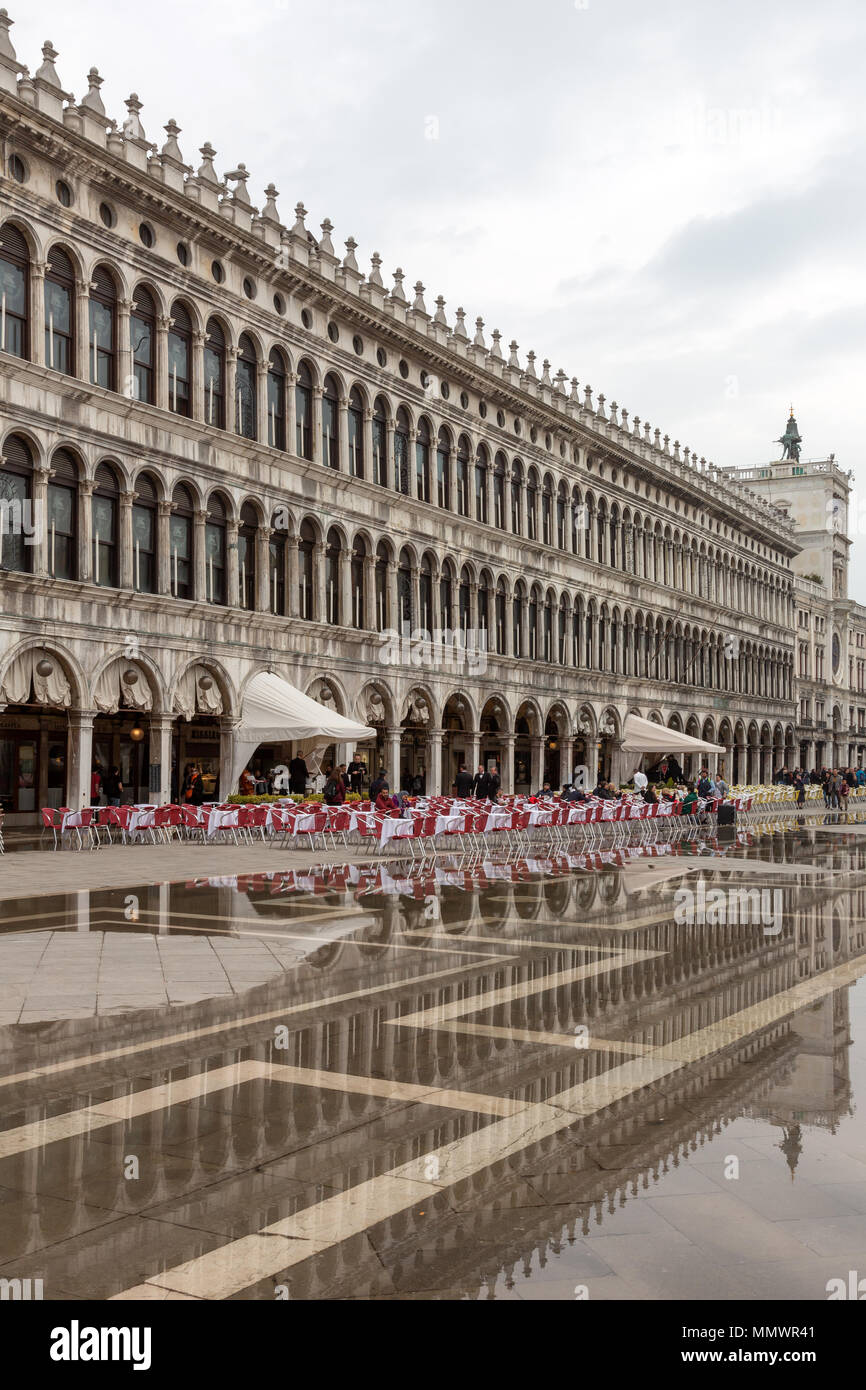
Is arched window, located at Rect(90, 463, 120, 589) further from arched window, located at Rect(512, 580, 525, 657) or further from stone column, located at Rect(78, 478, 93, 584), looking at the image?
arched window, located at Rect(512, 580, 525, 657)

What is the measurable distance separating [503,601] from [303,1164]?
42.7 m

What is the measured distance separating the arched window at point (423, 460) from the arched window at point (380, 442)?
208 centimetres

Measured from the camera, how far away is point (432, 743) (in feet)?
139

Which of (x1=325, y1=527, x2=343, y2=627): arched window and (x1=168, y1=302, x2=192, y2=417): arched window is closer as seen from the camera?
(x1=168, y1=302, x2=192, y2=417): arched window

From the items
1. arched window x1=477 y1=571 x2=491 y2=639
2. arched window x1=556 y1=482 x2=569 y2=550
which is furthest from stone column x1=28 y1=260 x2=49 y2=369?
arched window x1=556 y1=482 x2=569 y2=550

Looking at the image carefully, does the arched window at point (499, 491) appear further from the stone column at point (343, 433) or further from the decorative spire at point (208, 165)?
the decorative spire at point (208, 165)

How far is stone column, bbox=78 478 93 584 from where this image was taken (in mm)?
28553

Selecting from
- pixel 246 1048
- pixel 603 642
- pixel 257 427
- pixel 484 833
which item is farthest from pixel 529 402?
pixel 246 1048

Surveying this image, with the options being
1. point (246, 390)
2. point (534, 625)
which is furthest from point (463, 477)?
point (246, 390)

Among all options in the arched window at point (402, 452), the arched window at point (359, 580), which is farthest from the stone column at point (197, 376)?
the arched window at point (402, 452)

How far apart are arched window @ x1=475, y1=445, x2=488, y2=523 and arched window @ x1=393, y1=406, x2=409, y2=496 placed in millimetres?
5277

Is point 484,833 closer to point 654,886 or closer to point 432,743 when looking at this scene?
point 654,886

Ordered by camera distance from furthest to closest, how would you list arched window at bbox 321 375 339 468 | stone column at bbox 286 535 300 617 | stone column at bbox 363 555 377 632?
stone column at bbox 363 555 377 632 → arched window at bbox 321 375 339 468 → stone column at bbox 286 535 300 617

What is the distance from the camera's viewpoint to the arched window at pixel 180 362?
1260 inches
